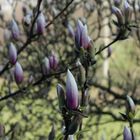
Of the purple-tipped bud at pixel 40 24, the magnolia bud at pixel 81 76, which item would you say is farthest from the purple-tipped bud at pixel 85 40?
the purple-tipped bud at pixel 40 24

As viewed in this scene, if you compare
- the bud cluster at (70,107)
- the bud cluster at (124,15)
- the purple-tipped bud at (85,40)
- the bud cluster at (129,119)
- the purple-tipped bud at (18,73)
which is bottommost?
the bud cluster at (129,119)

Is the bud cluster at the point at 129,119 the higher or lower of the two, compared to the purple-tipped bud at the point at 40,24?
lower

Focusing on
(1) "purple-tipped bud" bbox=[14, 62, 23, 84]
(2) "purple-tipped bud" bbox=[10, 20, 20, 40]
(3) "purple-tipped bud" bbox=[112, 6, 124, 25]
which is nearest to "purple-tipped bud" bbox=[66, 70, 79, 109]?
(3) "purple-tipped bud" bbox=[112, 6, 124, 25]

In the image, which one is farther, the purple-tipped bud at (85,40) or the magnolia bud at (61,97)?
the purple-tipped bud at (85,40)

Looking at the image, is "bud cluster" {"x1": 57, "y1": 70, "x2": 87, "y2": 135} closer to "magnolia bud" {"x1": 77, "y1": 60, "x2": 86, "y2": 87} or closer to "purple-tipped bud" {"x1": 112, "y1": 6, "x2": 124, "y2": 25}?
"magnolia bud" {"x1": 77, "y1": 60, "x2": 86, "y2": 87}

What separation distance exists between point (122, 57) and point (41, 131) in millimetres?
5982

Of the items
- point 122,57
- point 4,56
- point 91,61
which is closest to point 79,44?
point 91,61

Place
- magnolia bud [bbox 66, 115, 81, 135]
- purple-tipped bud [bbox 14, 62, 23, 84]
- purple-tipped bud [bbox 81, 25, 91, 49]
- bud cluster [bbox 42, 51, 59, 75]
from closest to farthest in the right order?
magnolia bud [bbox 66, 115, 81, 135] < purple-tipped bud [bbox 81, 25, 91, 49] < purple-tipped bud [bbox 14, 62, 23, 84] < bud cluster [bbox 42, 51, 59, 75]

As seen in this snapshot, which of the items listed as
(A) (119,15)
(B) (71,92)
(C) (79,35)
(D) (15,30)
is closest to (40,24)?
(D) (15,30)

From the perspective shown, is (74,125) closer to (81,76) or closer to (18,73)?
(81,76)

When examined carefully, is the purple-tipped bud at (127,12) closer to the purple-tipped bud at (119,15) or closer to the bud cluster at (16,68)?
the purple-tipped bud at (119,15)

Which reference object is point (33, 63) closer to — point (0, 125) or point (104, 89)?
point (104, 89)

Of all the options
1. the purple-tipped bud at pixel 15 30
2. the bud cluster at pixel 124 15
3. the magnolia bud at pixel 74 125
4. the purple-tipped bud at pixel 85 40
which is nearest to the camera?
the magnolia bud at pixel 74 125

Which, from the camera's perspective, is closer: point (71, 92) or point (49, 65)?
point (71, 92)
